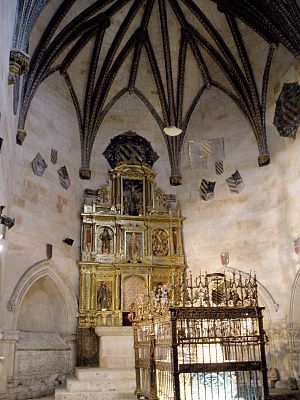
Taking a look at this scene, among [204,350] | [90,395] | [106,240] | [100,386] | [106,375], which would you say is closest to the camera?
[204,350]

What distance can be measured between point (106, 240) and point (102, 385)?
6088mm

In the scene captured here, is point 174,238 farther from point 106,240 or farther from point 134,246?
point 106,240

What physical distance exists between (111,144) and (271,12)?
7.32 metres

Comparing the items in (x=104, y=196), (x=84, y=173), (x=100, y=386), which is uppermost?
(x=84, y=173)

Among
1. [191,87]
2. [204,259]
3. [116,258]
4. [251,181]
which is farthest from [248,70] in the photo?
[116,258]

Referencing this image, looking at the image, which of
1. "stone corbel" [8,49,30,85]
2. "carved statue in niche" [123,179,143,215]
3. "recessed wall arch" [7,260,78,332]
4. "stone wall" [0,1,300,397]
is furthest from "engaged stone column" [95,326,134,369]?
"stone corbel" [8,49,30,85]

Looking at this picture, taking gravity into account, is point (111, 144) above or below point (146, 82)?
below

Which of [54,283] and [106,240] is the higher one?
[106,240]

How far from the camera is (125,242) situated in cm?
1784

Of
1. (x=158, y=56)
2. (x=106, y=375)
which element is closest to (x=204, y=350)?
(x=106, y=375)

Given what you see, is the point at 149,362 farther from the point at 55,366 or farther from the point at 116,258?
the point at 116,258

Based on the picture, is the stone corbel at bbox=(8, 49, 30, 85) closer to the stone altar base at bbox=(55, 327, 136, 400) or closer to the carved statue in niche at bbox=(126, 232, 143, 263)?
the stone altar base at bbox=(55, 327, 136, 400)

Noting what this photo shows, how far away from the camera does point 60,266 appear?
1619 cm

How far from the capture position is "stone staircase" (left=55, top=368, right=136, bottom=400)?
12398 mm
